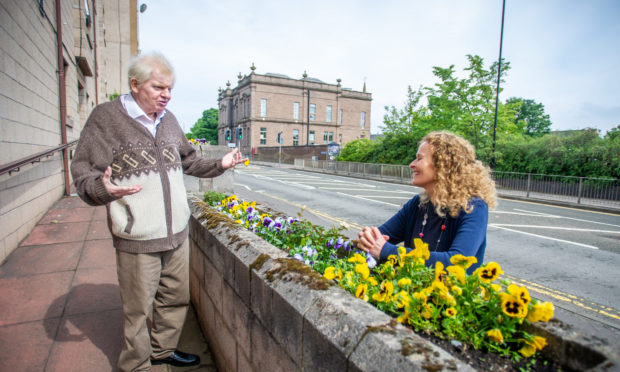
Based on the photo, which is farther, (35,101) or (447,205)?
(35,101)

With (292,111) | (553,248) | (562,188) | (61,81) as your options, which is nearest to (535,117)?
(292,111)

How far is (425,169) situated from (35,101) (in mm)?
6832

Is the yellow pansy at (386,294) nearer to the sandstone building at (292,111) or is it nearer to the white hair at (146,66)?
the white hair at (146,66)

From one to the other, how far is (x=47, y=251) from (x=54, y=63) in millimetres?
5048

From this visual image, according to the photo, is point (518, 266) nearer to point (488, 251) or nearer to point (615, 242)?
point (488, 251)

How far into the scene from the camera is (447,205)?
2.17m

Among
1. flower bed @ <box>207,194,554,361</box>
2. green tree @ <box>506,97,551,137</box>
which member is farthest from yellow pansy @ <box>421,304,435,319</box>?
green tree @ <box>506,97,551,137</box>

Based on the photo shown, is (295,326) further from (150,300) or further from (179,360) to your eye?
(179,360)

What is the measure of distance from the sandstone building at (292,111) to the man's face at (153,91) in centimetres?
5153

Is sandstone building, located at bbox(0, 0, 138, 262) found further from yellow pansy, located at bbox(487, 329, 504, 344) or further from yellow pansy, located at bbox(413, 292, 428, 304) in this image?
yellow pansy, located at bbox(487, 329, 504, 344)

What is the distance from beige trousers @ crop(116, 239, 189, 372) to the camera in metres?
2.21

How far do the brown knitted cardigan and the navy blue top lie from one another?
1.44 metres

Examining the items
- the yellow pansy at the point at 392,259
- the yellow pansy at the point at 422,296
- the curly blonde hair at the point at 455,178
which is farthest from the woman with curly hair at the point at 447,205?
the yellow pansy at the point at 422,296

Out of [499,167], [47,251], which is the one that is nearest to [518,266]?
[47,251]
